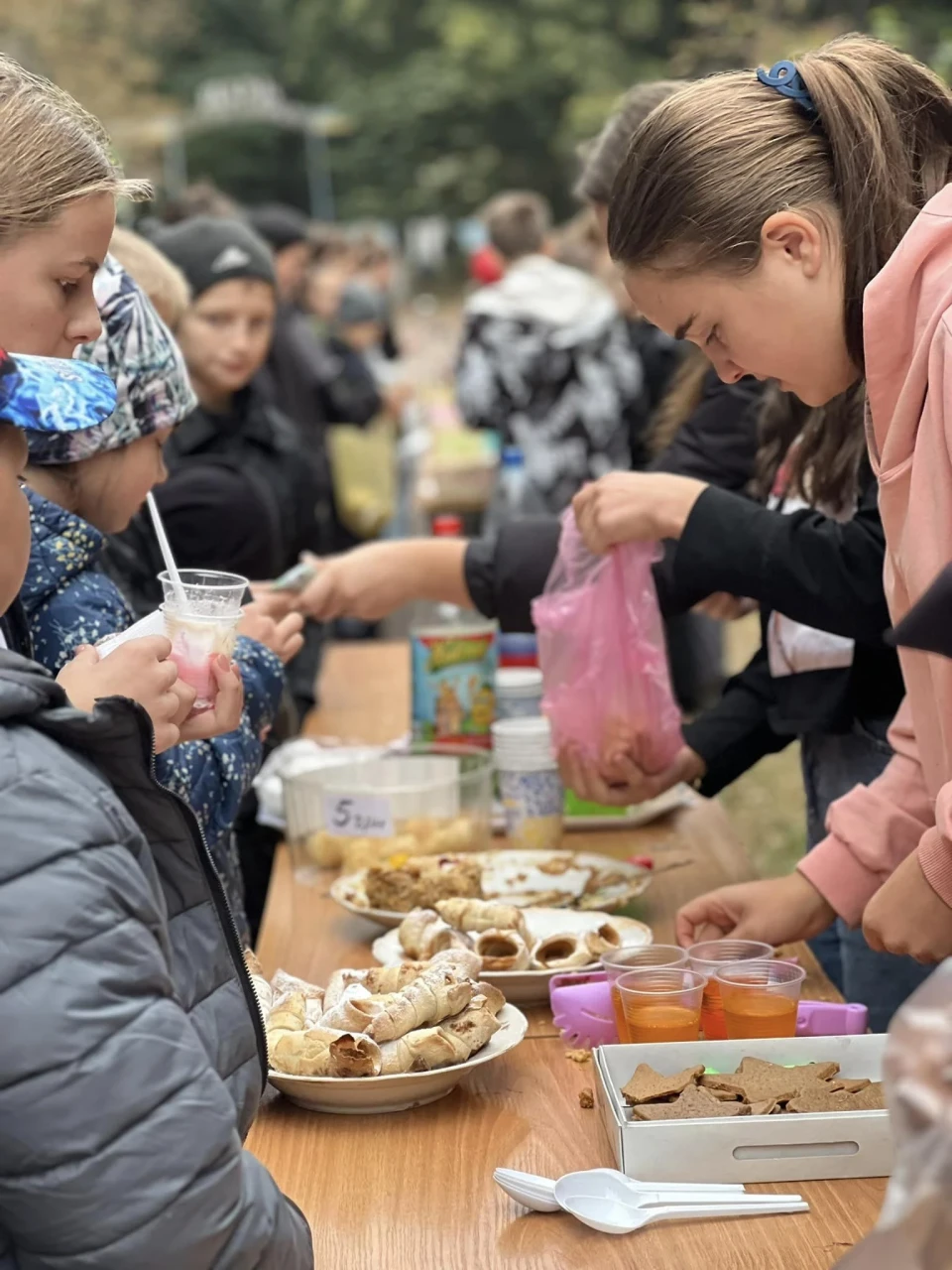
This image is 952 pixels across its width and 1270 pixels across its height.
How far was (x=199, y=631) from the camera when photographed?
1.72 m

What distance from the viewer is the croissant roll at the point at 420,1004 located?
178 cm

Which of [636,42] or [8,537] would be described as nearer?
[8,537]

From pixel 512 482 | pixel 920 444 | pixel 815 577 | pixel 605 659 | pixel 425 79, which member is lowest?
pixel 425 79

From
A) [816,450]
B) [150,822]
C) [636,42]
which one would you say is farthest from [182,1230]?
[636,42]

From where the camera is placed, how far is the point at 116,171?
77.5 inches

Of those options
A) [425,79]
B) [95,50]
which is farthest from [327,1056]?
[425,79]

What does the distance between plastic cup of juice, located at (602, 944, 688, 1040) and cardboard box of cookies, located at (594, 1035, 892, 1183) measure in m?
0.17

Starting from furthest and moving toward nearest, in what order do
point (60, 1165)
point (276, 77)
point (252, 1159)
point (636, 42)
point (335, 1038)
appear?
point (276, 77)
point (636, 42)
point (335, 1038)
point (252, 1159)
point (60, 1165)

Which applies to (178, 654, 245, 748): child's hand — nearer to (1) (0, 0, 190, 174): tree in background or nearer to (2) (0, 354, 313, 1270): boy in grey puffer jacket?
(2) (0, 354, 313, 1270): boy in grey puffer jacket

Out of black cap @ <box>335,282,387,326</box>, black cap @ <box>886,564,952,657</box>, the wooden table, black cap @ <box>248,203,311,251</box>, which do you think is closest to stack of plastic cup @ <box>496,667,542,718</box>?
the wooden table

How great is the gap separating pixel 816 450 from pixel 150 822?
139cm

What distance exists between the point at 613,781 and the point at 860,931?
1.58 feet

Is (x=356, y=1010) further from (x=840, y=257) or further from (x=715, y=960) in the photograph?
(x=840, y=257)

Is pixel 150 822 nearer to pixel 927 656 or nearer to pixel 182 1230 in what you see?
pixel 182 1230
